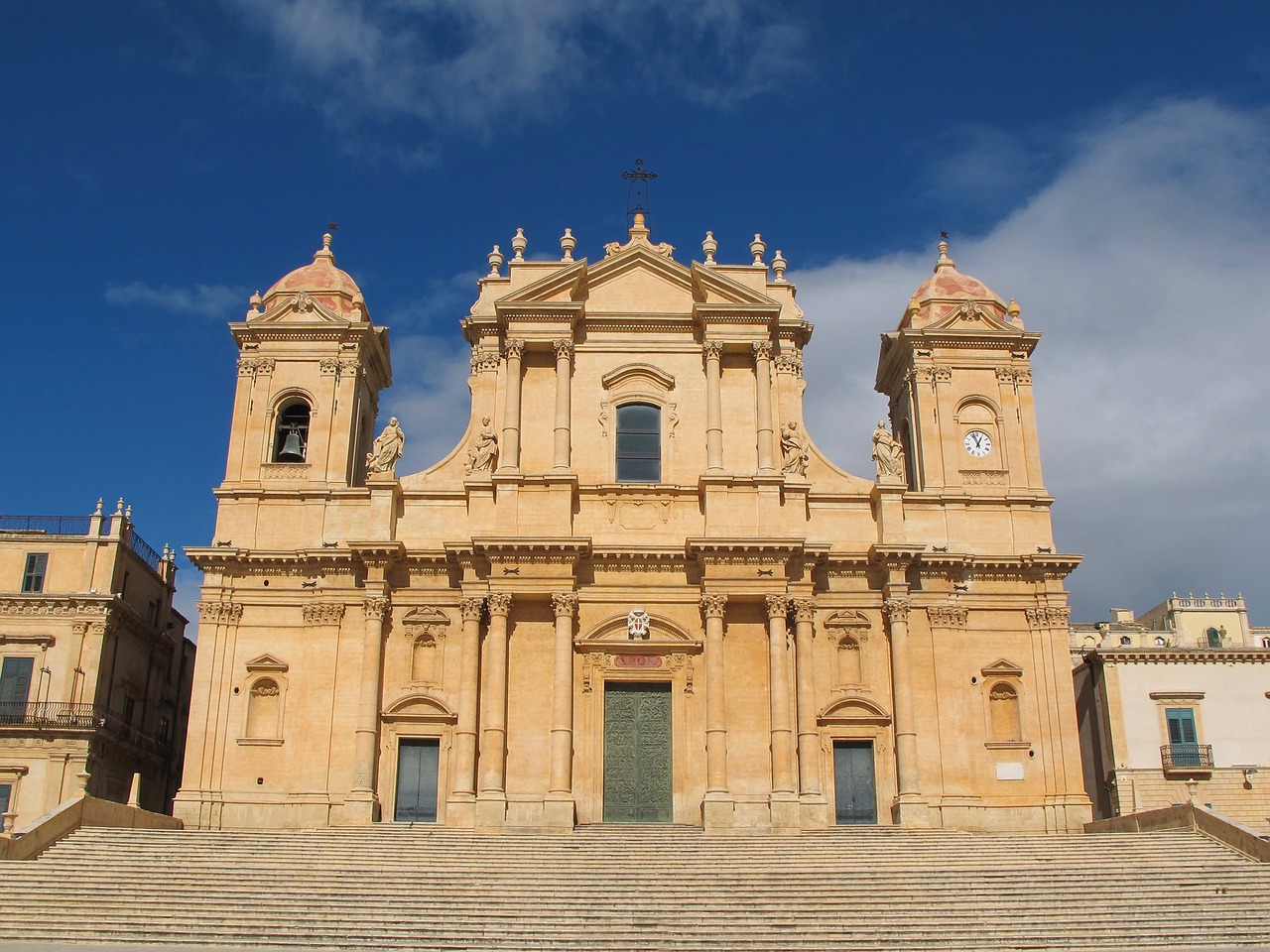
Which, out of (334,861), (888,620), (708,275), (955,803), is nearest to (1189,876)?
(955,803)

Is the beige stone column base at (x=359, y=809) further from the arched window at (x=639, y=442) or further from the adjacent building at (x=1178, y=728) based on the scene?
Result: the adjacent building at (x=1178, y=728)

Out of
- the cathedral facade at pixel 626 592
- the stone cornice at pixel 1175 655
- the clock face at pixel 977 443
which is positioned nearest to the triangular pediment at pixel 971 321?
the cathedral facade at pixel 626 592

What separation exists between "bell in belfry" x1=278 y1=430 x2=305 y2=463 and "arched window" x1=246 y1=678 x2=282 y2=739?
5.73 meters

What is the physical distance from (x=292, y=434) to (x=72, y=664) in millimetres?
9821

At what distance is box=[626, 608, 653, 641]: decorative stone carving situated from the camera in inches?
1139

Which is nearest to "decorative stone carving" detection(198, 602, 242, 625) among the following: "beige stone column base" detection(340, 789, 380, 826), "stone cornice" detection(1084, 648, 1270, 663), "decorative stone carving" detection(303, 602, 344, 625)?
"decorative stone carving" detection(303, 602, 344, 625)

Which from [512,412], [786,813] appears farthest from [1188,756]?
[512,412]

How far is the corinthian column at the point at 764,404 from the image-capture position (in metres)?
30.3

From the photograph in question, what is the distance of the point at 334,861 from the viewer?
72.9ft

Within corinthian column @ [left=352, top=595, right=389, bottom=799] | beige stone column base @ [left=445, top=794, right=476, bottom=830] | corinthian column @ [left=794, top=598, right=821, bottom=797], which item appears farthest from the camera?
corinthian column @ [left=794, top=598, right=821, bottom=797]

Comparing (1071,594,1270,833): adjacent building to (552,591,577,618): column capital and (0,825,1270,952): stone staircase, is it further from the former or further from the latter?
(552,591,577,618): column capital

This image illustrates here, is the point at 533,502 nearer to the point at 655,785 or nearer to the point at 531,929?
the point at 655,785

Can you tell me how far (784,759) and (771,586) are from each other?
3.88 m

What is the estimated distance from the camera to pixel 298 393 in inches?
1254
